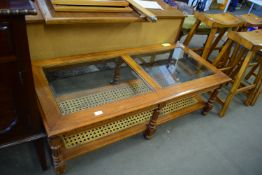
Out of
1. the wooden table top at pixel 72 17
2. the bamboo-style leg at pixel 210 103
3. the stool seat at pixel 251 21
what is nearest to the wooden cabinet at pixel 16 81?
the wooden table top at pixel 72 17

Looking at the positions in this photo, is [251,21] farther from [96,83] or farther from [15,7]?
[15,7]

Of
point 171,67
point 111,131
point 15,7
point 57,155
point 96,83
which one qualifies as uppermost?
point 15,7

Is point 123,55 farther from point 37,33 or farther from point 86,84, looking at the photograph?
point 37,33

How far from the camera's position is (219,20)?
84.3 inches

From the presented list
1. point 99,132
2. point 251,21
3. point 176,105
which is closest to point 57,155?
point 99,132

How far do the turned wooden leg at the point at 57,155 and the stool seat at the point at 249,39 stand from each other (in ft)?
5.48

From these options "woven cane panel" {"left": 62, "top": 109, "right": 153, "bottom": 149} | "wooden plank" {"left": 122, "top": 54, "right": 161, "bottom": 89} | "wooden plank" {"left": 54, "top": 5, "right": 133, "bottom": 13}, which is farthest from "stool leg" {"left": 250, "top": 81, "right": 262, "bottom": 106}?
"wooden plank" {"left": 54, "top": 5, "right": 133, "bottom": 13}

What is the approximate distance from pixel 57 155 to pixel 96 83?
65 cm

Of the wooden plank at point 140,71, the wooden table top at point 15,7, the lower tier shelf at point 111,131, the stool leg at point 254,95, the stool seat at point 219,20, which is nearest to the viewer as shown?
the wooden table top at point 15,7

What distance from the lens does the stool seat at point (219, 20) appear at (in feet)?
6.80

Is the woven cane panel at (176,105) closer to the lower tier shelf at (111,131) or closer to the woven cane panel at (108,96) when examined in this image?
the lower tier shelf at (111,131)

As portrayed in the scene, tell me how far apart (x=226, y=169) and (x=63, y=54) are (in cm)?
150

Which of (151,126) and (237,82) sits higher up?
(237,82)

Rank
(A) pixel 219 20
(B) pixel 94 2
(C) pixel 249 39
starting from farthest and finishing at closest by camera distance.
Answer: (A) pixel 219 20
(C) pixel 249 39
(B) pixel 94 2
